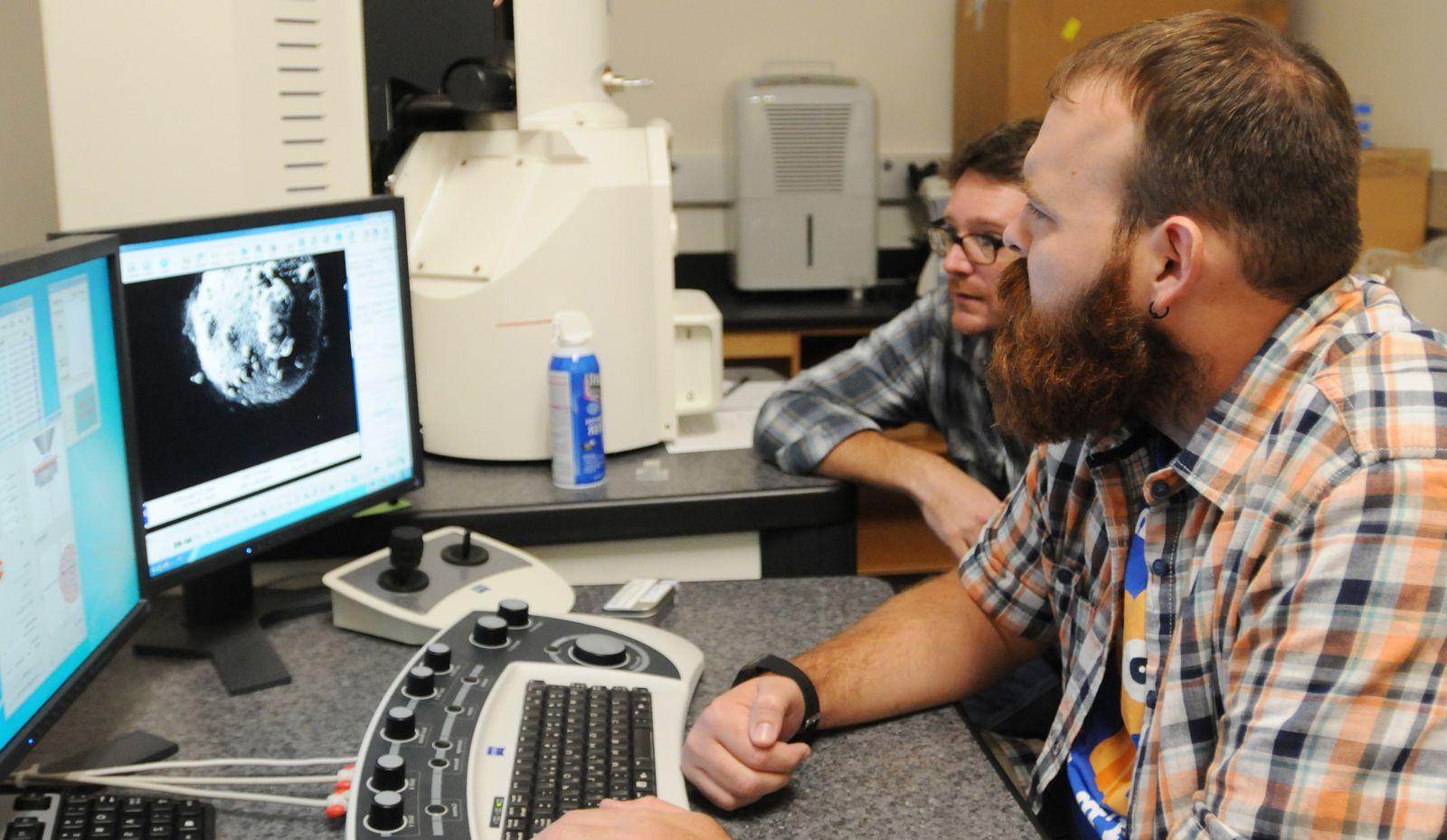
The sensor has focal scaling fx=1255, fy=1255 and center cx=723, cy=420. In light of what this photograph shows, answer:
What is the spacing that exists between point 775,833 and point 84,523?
1.92 feet

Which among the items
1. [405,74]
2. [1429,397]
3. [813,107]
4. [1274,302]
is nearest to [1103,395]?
[1274,302]

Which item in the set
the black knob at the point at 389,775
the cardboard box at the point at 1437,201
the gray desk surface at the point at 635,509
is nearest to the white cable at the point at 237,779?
the black knob at the point at 389,775

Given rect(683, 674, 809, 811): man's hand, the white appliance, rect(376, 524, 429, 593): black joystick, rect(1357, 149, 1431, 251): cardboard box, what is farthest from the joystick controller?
rect(1357, 149, 1431, 251): cardboard box

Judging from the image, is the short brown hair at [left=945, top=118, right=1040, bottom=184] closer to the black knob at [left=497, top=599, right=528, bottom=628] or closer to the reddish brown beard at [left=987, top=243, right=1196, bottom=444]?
the reddish brown beard at [left=987, top=243, right=1196, bottom=444]

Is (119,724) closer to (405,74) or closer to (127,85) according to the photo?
(127,85)

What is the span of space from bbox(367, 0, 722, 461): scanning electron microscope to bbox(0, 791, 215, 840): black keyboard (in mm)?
853

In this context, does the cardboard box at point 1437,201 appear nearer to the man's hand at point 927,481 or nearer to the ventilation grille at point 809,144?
the ventilation grille at point 809,144

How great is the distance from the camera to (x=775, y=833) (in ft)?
3.15

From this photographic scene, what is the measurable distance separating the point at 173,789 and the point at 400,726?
186mm

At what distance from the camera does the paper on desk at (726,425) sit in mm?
1854

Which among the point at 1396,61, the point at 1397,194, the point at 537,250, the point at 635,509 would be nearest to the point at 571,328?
the point at 537,250

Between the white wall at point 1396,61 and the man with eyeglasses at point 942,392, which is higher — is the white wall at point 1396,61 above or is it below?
above

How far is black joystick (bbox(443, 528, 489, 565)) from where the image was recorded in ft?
4.67

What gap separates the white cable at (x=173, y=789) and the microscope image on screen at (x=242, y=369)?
27 centimetres
